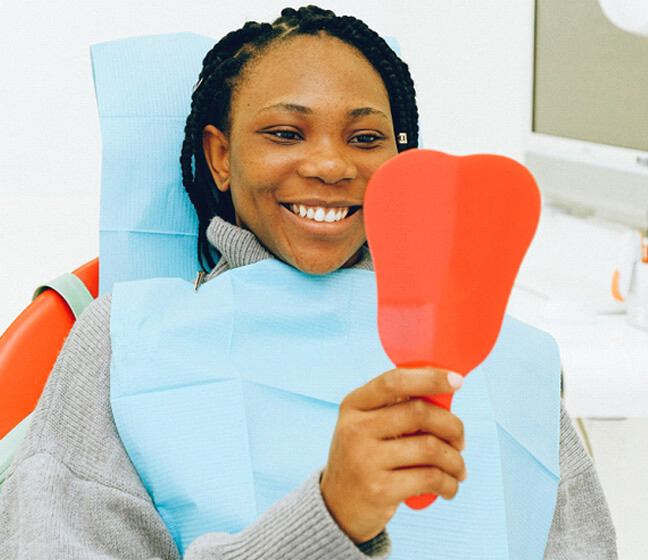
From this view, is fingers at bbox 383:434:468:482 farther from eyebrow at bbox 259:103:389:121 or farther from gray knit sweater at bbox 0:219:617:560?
eyebrow at bbox 259:103:389:121

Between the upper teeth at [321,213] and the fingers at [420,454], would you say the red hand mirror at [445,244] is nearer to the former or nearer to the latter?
the fingers at [420,454]

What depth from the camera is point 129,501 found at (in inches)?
24.8

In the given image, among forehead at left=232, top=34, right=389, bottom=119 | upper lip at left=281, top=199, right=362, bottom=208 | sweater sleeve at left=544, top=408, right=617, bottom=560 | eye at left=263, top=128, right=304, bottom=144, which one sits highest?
forehead at left=232, top=34, right=389, bottom=119

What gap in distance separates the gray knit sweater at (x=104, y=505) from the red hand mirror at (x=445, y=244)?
14 centimetres

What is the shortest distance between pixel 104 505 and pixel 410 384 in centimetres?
33

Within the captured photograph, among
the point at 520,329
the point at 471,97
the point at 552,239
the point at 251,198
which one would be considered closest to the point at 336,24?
the point at 251,198

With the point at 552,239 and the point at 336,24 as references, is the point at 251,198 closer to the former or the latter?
the point at 336,24

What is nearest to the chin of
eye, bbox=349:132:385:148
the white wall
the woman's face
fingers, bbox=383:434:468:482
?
the woman's face

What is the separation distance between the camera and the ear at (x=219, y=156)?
877 mm

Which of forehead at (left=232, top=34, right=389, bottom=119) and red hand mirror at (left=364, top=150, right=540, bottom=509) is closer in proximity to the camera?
red hand mirror at (left=364, top=150, right=540, bottom=509)

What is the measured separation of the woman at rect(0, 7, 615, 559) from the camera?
453 mm

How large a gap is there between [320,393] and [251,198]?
0.23 metres

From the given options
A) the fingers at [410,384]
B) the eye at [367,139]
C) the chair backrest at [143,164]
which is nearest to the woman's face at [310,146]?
the eye at [367,139]

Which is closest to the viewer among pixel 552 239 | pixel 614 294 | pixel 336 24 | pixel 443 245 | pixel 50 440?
pixel 443 245
